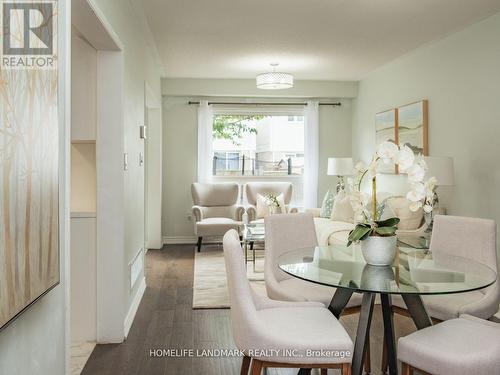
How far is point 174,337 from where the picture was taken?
337 cm

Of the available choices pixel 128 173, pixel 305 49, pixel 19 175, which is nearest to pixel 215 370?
pixel 128 173

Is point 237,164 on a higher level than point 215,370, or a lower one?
higher

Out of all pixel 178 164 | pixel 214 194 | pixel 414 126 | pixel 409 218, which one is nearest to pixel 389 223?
pixel 409 218

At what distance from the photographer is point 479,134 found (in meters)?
4.33

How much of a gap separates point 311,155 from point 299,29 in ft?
10.6

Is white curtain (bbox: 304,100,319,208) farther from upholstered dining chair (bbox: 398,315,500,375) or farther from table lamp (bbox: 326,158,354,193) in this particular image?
upholstered dining chair (bbox: 398,315,500,375)

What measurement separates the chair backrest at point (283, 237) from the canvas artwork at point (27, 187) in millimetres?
1521

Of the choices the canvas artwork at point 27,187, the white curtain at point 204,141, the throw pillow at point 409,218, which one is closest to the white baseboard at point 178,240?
the white curtain at point 204,141

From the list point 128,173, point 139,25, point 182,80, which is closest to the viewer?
point 128,173

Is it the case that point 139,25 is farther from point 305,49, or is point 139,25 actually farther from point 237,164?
Result: point 237,164

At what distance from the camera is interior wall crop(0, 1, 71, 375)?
4.80ft

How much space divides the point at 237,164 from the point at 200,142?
2.48 feet

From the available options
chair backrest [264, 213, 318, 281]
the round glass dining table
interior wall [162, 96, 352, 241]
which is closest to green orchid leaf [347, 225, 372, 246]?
the round glass dining table

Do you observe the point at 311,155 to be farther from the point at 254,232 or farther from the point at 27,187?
the point at 27,187
